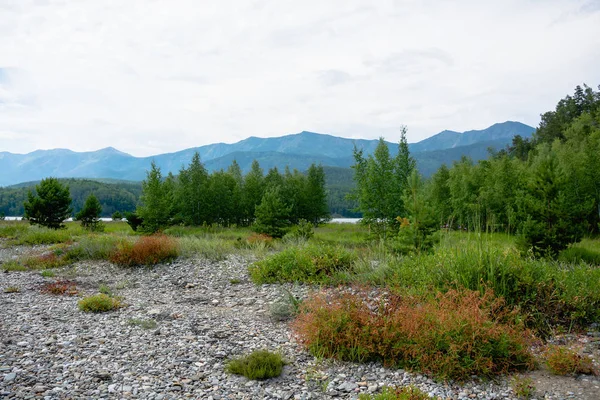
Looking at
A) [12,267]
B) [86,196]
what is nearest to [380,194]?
[12,267]

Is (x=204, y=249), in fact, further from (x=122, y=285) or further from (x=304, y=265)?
(x=304, y=265)

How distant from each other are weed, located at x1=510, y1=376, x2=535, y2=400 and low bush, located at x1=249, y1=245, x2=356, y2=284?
5.97 m

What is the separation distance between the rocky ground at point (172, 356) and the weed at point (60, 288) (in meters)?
0.27

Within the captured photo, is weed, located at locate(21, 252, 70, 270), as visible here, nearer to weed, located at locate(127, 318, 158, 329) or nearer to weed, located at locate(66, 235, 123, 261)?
weed, located at locate(66, 235, 123, 261)

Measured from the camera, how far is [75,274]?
45.0ft

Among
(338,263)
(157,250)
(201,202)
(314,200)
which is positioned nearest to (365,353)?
(338,263)

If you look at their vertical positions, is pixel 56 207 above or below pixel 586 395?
above

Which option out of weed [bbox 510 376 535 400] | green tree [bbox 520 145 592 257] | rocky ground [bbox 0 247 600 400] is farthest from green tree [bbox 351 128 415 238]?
weed [bbox 510 376 535 400]

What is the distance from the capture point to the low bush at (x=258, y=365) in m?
5.40

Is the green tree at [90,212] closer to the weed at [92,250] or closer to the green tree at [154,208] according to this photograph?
the green tree at [154,208]

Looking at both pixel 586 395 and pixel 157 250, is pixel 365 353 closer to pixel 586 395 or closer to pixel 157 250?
pixel 586 395

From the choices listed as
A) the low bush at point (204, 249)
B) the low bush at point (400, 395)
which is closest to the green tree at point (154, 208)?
the low bush at point (204, 249)

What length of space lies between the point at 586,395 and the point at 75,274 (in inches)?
565

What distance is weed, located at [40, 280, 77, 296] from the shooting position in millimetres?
10875
